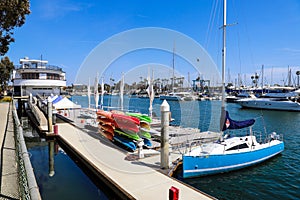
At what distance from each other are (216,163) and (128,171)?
463 centimetres

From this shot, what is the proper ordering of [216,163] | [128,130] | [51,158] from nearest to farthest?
[216,163]
[128,130]
[51,158]

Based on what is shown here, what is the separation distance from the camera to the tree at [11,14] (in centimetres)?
1212

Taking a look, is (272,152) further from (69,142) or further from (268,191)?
(69,142)

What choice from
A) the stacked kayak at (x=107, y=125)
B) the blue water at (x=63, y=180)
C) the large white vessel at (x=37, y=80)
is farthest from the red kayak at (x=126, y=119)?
the large white vessel at (x=37, y=80)

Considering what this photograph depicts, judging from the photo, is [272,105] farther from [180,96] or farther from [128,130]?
[128,130]

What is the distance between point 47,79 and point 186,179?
41.4 meters

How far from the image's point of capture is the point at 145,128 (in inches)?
521

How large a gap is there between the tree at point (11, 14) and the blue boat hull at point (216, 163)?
13.3m

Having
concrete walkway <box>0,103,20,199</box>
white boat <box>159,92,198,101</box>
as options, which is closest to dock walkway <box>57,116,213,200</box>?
concrete walkway <box>0,103,20,199</box>

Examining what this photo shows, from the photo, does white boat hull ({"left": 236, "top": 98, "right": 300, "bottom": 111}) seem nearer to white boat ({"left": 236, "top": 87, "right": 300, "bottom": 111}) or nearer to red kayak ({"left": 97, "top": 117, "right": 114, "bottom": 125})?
white boat ({"left": 236, "top": 87, "right": 300, "bottom": 111})

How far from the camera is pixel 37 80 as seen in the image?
4184cm

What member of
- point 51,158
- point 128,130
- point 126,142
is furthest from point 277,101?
point 51,158

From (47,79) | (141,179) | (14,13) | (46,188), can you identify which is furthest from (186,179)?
(47,79)

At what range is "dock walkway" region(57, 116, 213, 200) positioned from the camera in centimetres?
718
